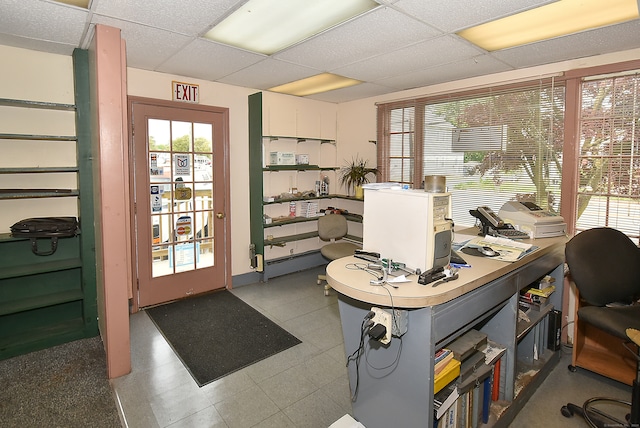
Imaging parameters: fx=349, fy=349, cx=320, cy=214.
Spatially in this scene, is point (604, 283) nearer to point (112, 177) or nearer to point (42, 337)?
point (112, 177)

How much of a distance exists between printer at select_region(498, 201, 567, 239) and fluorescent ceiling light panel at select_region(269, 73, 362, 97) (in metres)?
2.25

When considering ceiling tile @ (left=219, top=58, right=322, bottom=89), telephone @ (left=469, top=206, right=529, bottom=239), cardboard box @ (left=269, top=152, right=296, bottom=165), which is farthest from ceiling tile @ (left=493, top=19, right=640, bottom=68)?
cardboard box @ (left=269, top=152, right=296, bottom=165)

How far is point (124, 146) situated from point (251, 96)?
88.7 inches

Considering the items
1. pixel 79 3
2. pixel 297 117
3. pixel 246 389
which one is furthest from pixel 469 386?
pixel 297 117

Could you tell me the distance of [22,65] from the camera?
3.01 m

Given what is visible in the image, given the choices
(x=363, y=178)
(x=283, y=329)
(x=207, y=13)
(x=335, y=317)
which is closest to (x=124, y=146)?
(x=207, y=13)

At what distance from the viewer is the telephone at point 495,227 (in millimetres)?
2691

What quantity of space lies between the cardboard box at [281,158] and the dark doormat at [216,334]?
188 centimetres

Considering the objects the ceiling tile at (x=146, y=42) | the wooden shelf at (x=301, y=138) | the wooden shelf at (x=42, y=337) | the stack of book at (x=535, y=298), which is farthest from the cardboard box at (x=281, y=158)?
the stack of book at (x=535, y=298)

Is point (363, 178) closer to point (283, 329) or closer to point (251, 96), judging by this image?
point (251, 96)

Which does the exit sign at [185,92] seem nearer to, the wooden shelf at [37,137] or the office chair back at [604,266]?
the wooden shelf at [37,137]

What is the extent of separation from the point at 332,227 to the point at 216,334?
2130 millimetres

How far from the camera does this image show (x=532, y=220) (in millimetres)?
2748

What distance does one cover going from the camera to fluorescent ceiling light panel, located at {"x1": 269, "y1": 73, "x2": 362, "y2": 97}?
13.2 feet
